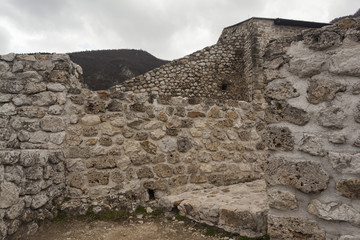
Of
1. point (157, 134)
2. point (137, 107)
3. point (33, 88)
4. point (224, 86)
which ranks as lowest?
point (157, 134)

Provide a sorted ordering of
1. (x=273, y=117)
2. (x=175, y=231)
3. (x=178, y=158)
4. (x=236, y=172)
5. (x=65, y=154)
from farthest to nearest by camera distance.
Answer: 1. (x=236, y=172)
2. (x=178, y=158)
3. (x=65, y=154)
4. (x=175, y=231)
5. (x=273, y=117)

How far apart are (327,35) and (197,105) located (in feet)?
7.27

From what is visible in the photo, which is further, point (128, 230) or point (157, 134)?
point (157, 134)

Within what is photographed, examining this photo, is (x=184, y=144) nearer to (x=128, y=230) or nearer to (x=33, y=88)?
(x=128, y=230)

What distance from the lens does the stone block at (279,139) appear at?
2160 millimetres

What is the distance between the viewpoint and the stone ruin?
6.58ft

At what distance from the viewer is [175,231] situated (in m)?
3.00

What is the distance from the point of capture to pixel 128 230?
3.02 meters

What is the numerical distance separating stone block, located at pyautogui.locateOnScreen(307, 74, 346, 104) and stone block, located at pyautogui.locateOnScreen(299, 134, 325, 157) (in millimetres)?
269

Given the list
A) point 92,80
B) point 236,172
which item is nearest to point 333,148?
point 236,172

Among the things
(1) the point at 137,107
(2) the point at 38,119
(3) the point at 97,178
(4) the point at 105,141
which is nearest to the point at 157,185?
(3) the point at 97,178

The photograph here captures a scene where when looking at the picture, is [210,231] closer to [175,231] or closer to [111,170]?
[175,231]

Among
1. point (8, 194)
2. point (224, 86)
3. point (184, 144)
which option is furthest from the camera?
point (224, 86)

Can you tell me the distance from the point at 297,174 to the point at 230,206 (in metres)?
1.02
